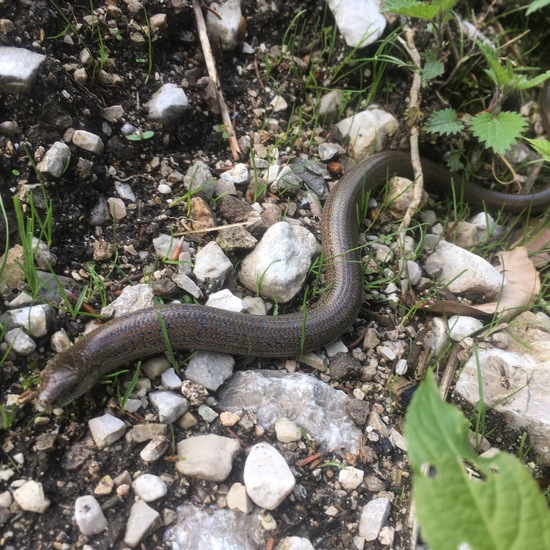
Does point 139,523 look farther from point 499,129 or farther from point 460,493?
point 499,129

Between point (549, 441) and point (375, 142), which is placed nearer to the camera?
point (549, 441)

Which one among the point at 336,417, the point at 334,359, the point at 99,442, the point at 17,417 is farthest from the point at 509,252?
the point at 17,417

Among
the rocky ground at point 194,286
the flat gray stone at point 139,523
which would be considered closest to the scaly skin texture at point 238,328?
the rocky ground at point 194,286

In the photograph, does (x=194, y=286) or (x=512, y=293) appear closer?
(x=194, y=286)

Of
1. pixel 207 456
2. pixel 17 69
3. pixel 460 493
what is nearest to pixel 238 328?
pixel 207 456

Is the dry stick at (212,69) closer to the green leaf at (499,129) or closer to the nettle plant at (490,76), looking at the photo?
the nettle plant at (490,76)

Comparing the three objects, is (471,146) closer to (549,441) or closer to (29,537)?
(549,441)

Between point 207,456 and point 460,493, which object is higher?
point 460,493

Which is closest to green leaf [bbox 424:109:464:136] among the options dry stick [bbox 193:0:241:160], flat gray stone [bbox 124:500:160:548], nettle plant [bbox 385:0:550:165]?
nettle plant [bbox 385:0:550:165]
